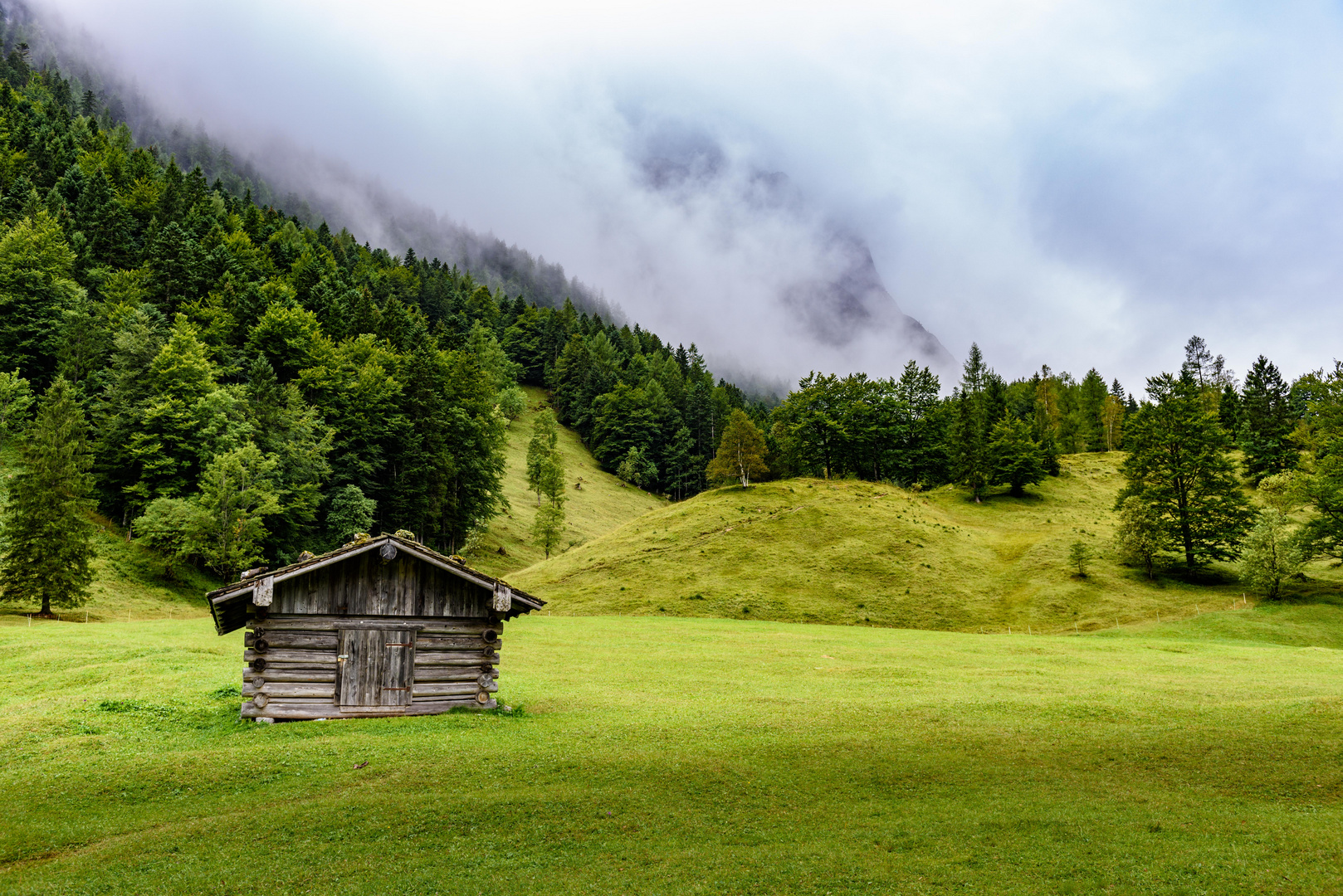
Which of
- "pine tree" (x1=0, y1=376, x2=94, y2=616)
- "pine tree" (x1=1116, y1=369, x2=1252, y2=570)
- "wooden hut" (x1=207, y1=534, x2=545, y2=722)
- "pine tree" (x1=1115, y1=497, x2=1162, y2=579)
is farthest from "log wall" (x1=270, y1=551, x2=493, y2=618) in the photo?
"pine tree" (x1=1116, y1=369, x2=1252, y2=570)

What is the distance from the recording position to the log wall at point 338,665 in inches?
809

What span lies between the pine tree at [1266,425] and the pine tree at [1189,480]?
32.0 m

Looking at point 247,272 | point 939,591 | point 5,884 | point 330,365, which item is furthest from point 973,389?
point 5,884

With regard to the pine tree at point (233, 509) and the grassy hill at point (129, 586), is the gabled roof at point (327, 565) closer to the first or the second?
the grassy hill at point (129, 586)

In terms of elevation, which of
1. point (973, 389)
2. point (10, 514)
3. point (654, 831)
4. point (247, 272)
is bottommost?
point (654, 831)

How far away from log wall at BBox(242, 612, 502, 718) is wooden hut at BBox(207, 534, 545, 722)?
3 centimetres

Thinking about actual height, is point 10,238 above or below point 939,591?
above

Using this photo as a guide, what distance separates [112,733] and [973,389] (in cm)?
13324

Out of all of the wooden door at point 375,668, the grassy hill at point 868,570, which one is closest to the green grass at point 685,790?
the wooden door at point 375,668

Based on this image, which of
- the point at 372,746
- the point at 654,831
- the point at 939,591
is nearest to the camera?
the point at 654,831

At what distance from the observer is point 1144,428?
67.8 m

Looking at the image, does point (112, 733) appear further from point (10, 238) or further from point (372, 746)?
point (10, 238)

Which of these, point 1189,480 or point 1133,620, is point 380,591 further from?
point 1189,480

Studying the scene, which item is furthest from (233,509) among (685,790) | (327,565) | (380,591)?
(685,790)
